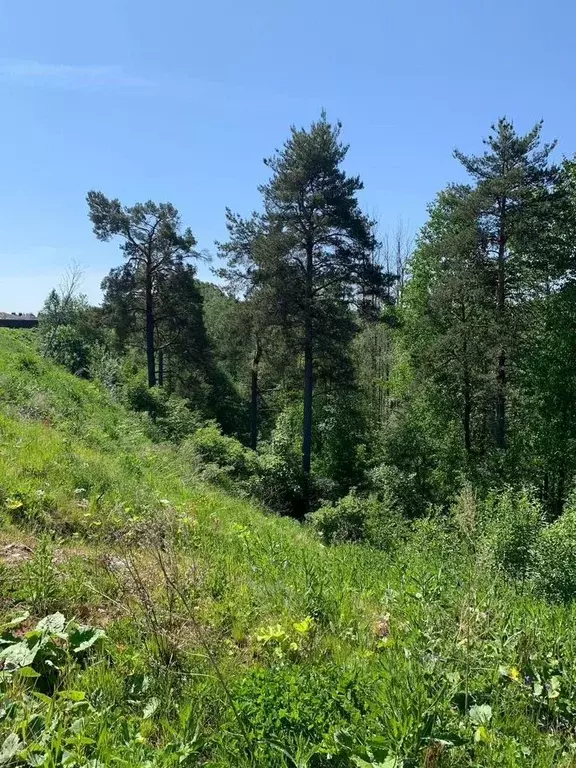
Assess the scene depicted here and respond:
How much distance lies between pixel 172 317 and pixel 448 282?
43.4 ft

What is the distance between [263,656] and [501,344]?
17.5 m

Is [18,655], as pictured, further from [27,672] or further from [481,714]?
[481,714]

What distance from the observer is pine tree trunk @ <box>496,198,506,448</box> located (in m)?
17.4

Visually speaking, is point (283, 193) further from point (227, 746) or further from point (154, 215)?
point (227, 746)

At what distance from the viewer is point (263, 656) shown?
2963mm

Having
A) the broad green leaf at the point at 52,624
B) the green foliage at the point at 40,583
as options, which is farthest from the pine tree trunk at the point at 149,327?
the broad green leaf at the point at 52,624

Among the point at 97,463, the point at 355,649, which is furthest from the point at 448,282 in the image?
the point at 355,649

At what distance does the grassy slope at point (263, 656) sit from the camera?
2035 millimetres

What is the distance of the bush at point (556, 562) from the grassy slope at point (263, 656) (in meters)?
1.95

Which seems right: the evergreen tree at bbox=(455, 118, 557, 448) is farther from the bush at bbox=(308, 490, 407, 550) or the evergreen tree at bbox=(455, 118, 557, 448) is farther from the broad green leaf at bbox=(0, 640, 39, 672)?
the broad green leaf at bbox=(0, 640, 39, 672)

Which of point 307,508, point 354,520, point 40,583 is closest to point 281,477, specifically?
point 307,508

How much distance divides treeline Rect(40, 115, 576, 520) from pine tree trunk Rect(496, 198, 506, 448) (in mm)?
64

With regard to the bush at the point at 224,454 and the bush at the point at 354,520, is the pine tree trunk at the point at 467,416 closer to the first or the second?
the bush at the point at 354,520

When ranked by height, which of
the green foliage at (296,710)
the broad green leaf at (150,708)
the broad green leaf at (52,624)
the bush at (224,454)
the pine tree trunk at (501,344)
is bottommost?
the bush at (224,454)
